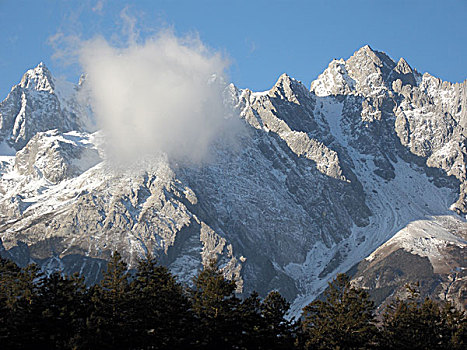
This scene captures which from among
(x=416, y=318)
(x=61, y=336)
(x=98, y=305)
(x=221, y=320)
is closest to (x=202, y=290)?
(x=221, y=320)

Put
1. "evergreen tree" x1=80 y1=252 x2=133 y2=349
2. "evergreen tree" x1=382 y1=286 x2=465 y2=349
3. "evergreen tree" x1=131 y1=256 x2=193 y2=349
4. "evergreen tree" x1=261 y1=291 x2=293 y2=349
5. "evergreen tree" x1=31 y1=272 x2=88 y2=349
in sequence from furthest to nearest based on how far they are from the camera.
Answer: "evergreen tree" x1=382 y1=286 x2=465 y2=349 < "evergreen tree" x1=261 y1=291 x2=293 y2=349 < "evergreen tree" x1=131 y1=256 x2=193 y2=349 < "evergreen tree" x1=31 y1=272 x2=88 y2=349 < "evergreen tree" x1=80 y1=252 x2=133 y2=349

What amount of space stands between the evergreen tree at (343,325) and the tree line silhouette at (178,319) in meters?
0.16

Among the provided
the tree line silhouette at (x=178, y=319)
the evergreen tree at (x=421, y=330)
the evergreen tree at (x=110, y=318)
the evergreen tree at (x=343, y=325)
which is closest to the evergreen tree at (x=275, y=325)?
the tree line silhouette at (x=178, y=319)

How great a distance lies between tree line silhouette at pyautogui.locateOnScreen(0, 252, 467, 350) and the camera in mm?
91812

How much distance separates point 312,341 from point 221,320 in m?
14.9

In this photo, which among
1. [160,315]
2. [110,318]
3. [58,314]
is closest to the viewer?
[110,318]

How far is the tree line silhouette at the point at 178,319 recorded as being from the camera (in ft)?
301

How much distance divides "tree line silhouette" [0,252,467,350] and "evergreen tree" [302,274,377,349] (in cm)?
16

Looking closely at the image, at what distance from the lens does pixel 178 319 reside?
9788cm

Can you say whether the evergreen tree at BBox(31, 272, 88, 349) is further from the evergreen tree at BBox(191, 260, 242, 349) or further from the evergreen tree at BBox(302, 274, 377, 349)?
the evergreen tree at BBox(302, 274, 377, 349)

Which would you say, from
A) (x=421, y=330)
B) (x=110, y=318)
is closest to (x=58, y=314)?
(x=110, y=318)

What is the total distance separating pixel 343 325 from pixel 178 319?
2641 cm

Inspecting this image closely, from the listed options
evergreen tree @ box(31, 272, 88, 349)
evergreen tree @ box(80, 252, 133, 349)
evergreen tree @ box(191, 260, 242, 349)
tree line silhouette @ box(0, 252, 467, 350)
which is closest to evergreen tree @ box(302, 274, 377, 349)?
tree line silhouette @ box(0, 252, 467, 350)

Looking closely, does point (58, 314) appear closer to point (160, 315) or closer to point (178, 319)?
point (160, 315)
